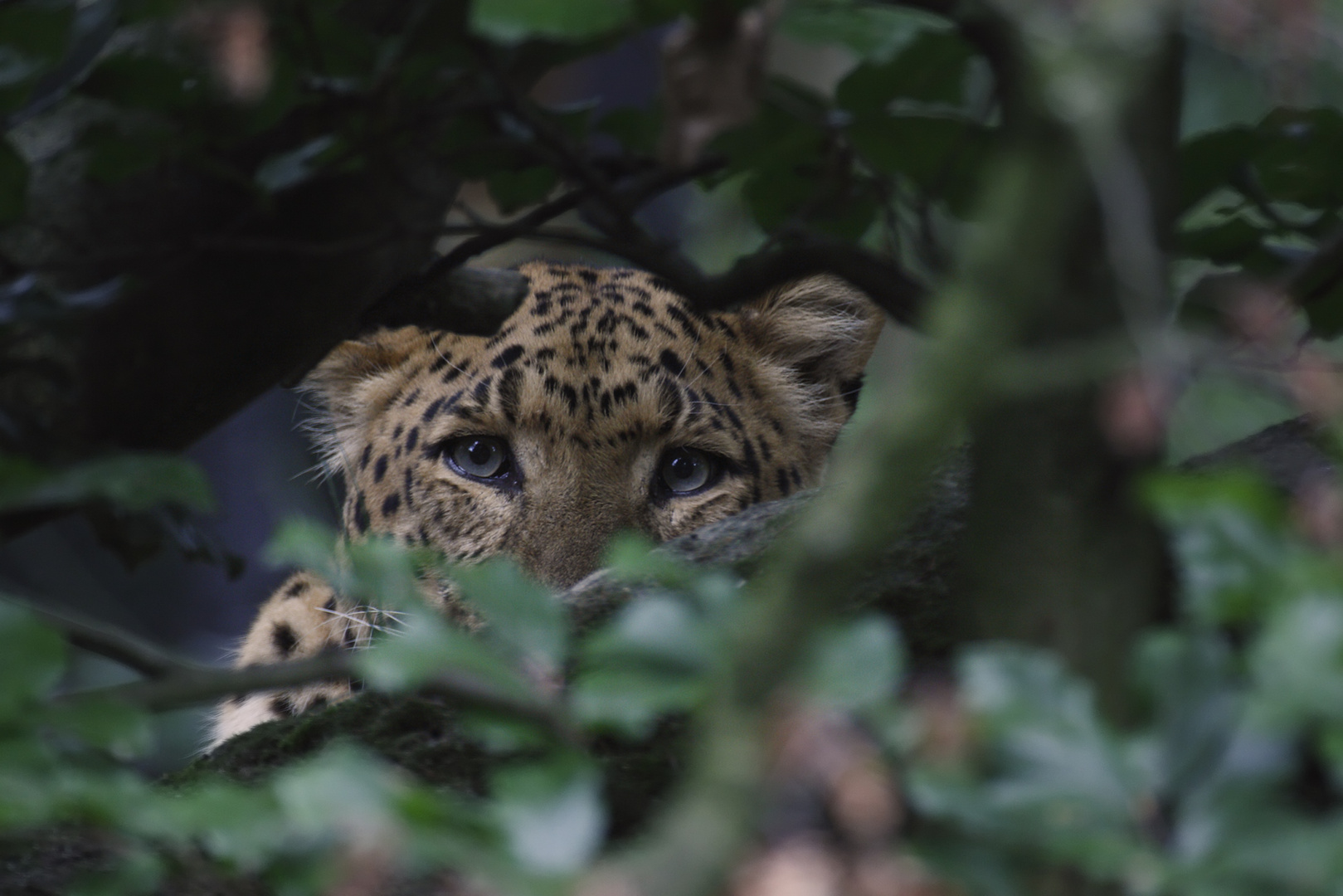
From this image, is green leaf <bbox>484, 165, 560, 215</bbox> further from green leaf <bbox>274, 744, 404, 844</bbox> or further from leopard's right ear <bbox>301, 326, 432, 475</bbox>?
leopard's right ear <bbox>301, 326, 432, 475</bbox>

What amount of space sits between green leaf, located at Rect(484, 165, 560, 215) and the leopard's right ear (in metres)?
2.12

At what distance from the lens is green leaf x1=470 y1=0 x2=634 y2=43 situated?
Answer: 108 centimetres

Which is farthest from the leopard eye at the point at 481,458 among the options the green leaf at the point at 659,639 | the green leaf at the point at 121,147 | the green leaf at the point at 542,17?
the green leaf at the point at 659,639

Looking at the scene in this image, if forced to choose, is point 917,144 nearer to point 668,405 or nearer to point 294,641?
point 668,405

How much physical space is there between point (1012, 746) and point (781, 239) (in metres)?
1.02

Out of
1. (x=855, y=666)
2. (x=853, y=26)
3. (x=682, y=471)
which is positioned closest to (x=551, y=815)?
(x=855, y=666)

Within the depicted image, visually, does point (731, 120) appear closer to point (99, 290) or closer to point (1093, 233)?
point (1093, 233)

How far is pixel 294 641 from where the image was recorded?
349cm

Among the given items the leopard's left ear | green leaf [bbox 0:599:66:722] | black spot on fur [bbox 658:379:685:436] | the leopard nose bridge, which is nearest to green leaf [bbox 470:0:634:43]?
green leaf [bbox 0:599:66:722]

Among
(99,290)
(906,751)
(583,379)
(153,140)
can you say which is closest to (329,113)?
(153,140)

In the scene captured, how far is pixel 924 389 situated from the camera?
988mm

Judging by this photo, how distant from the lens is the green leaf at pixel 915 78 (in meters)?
1.45

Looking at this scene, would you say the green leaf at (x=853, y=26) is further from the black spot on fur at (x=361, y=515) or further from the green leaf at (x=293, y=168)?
the black spot on fur at (x=361, y=515)

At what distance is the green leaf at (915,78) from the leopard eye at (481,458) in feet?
7.36
